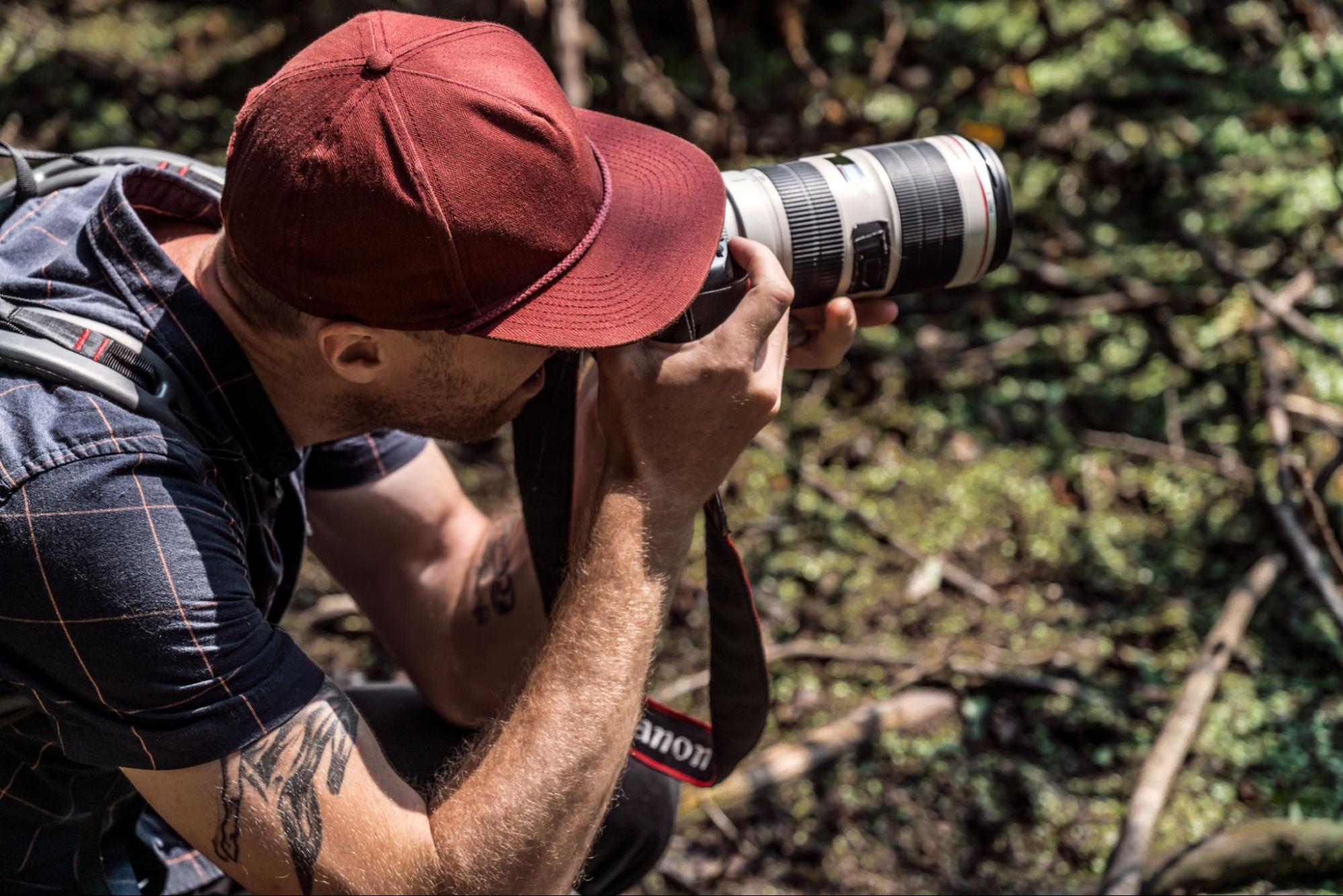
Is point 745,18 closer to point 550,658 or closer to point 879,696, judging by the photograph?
point 879,696

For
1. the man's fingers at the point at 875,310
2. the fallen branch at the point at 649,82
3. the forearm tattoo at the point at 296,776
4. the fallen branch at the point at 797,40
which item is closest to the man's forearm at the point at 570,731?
Result: the forearm tattoo at the point at 296,776

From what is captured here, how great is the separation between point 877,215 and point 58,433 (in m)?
1.11

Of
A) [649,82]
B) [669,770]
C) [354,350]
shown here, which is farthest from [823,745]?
[649,82]

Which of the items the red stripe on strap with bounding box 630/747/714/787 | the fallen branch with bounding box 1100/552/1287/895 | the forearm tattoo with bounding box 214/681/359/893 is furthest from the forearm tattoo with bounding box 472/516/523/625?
the fallen branch with bounding box 1100/552/1287/895

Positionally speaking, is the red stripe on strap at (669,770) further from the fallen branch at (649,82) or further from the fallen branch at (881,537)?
the fallen branch at (649,82)

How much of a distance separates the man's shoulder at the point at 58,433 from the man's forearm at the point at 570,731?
0.54 m

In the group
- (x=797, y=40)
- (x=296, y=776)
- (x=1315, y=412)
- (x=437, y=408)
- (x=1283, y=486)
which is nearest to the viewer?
(x=296, y=776)

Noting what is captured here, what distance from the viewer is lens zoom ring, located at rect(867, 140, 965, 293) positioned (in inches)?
70.9

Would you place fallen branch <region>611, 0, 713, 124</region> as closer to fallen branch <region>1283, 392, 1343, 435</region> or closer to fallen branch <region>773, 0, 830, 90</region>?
fallen branch <region>773, 0, 830, 90</region>

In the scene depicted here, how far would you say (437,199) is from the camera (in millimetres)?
1379

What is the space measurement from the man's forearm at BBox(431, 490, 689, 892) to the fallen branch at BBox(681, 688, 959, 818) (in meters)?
0.70

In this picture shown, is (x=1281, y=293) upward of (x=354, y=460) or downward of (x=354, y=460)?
downward

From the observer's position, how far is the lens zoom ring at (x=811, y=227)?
1768 mm

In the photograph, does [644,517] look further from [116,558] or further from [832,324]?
[116,558]
